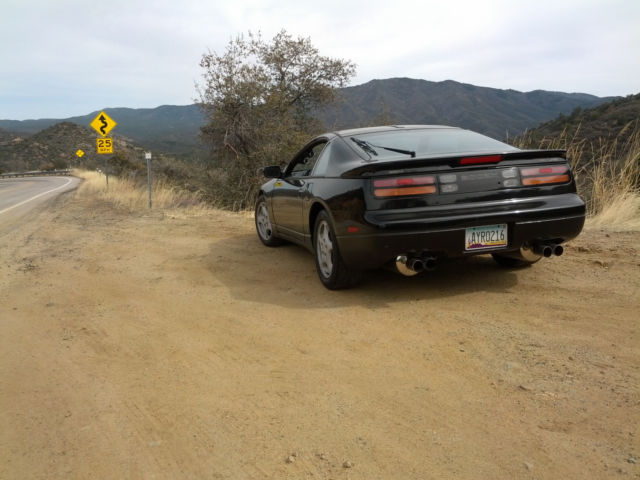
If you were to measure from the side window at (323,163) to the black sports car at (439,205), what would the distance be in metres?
0.32

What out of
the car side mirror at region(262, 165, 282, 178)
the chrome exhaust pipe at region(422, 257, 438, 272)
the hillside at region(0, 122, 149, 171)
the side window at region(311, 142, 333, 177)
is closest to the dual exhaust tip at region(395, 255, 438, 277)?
the chrome exhaust pipe at region(422, 257, 438, 272)

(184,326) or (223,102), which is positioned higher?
(223,102)

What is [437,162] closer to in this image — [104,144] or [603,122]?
[603,122]

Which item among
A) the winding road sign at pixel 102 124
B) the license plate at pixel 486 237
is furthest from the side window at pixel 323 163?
the winding road sign at pixel 102 124

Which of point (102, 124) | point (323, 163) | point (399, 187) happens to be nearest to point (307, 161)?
point (323, 163)

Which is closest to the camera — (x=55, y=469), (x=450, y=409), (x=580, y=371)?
(x=55, y=469)

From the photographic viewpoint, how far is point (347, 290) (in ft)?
16.1

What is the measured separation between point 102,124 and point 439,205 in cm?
1830

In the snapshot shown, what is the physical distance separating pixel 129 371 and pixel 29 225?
9.88 m

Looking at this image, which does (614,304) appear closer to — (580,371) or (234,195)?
(580,371)

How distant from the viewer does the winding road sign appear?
64.7 feet

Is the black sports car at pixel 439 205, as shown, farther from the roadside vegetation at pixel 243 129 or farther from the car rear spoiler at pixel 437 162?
the roadside vegetation at pixel 243 129

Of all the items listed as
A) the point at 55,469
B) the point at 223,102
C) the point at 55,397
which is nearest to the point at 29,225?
the point at 223,102

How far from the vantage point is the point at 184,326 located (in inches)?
164
